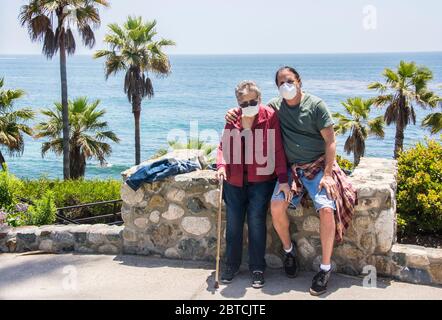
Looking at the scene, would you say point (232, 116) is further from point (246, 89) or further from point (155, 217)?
point (155, 217)

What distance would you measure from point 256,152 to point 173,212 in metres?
1.14

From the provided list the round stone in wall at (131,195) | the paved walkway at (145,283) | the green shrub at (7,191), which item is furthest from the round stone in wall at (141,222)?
the green shrub at (7,191)

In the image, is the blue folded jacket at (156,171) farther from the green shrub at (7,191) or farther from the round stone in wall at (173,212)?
the green shrub at (7,191)

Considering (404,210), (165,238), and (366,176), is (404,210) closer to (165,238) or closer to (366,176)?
(366,176)

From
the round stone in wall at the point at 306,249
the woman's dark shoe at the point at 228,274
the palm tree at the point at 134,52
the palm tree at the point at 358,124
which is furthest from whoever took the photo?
the palm tree at the point at 134,52

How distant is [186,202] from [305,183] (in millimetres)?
1253

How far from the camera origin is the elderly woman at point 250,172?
4613 mm

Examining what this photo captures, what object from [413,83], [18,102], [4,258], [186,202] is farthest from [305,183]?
[18,102]

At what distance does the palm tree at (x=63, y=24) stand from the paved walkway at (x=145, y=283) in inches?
762

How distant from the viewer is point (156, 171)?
5234 millimetres

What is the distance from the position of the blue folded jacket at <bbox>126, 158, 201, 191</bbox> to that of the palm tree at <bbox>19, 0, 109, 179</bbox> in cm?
1949

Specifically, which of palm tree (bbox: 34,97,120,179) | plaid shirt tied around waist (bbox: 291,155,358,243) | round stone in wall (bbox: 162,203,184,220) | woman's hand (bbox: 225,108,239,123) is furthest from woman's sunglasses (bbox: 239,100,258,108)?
palm tree (bbox: 34,97,120,179)

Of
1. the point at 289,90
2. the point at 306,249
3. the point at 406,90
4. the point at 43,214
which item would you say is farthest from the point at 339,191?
the point at 406,90

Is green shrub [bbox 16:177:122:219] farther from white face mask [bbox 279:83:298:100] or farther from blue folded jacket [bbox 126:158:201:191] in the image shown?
white face mask [bbox 279:83:298:100]
